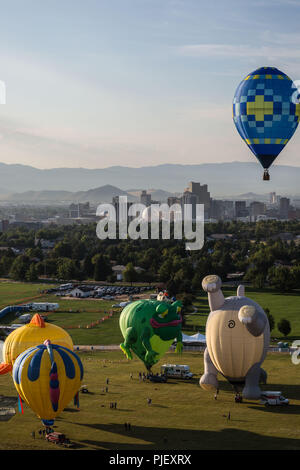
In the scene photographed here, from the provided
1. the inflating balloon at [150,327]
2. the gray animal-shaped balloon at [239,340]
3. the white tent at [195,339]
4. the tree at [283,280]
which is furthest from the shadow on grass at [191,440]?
the tree at [283,280]

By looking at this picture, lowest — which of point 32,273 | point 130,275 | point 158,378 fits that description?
point 158,378

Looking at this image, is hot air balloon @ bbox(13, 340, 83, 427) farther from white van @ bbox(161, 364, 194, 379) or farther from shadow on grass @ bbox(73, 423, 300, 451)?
white van @ bbox(161, 364, 194, 379)

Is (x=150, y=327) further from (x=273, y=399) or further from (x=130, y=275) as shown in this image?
(x=130, y=275)

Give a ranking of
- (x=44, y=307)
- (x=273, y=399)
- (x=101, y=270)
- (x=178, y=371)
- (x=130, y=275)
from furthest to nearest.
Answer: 1. (x=101, y=270)
2. (x=130, y=275)
3. (x=44, y=307)
4. (x=178, y=371)
5. (x=273, y=399)

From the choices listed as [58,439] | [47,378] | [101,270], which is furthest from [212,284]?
[101,270]
